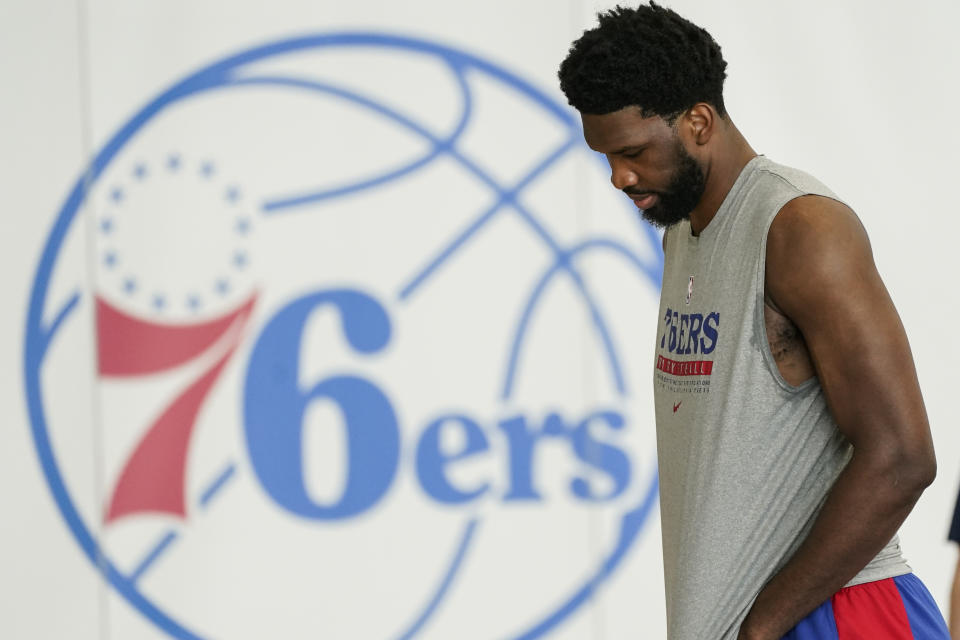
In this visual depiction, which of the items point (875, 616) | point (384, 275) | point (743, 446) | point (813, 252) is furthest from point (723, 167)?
point (384, 275)

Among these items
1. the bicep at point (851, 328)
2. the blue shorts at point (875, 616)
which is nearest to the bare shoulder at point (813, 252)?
the bicep at point (851, 328)

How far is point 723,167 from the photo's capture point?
44.3 inches

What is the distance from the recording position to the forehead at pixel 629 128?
3.65ft

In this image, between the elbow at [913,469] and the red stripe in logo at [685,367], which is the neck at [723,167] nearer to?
the red stripe in logo at [685,367]

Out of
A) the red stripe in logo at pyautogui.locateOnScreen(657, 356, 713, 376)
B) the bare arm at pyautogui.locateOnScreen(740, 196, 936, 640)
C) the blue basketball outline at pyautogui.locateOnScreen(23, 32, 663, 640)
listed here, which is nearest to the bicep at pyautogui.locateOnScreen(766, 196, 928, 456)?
the bare arm at pyautogui.locateOnScreen(740, 196, 936, 640)

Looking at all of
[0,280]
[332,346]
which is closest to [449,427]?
[332,346]

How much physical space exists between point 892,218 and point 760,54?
1.68 ft

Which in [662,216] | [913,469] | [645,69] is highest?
[645,69]

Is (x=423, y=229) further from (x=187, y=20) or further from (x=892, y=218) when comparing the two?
(x=892, y=218)

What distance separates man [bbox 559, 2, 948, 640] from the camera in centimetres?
97

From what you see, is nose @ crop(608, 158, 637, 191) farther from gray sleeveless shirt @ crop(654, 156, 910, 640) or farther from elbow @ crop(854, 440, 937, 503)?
elbow @ crop(854, 440, 937, 503)

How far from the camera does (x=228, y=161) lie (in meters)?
2.43

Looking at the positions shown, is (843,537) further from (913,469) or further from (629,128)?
(629,128)

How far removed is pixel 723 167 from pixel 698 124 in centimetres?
5
